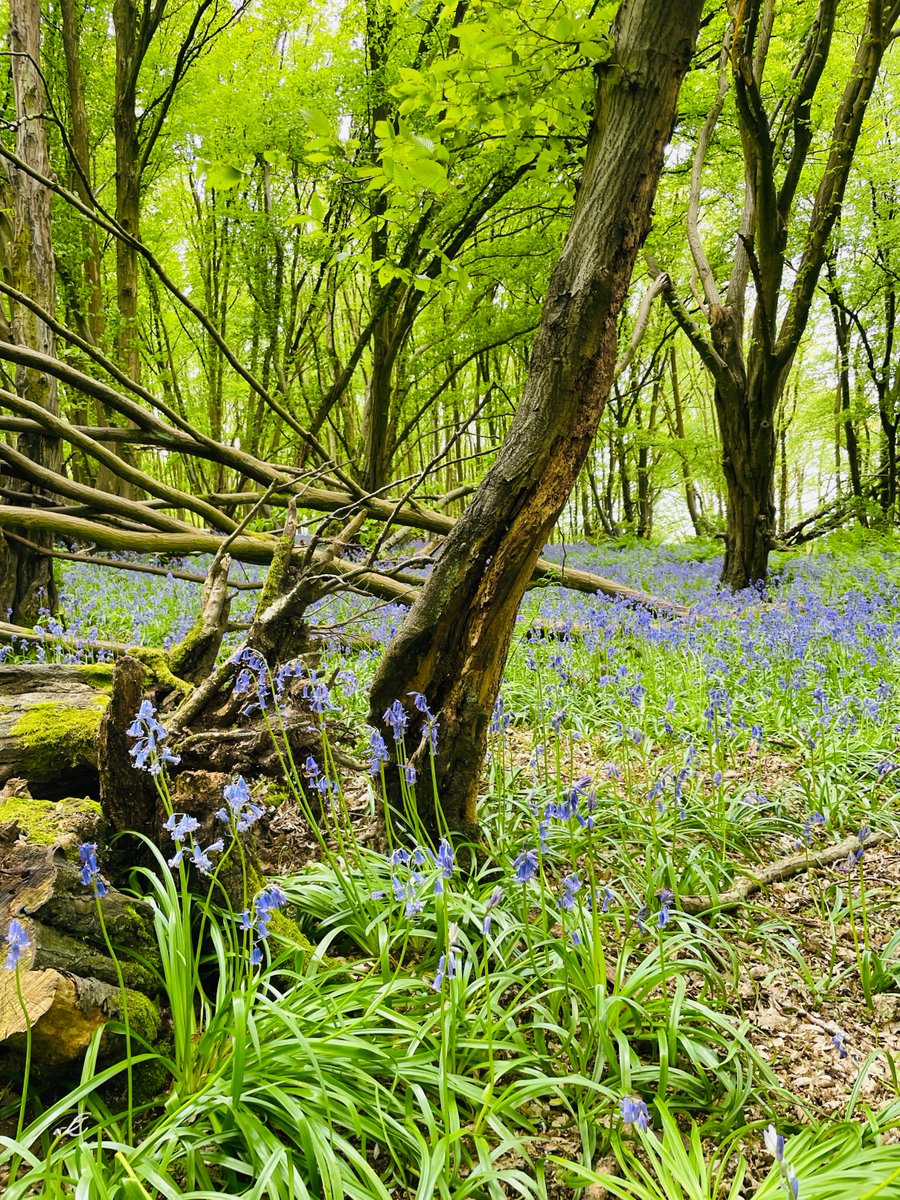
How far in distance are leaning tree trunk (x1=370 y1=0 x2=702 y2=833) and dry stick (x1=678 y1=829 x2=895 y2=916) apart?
3.44 ft

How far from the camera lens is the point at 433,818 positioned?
3.06 metres

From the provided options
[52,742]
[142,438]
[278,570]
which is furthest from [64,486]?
[52,742]

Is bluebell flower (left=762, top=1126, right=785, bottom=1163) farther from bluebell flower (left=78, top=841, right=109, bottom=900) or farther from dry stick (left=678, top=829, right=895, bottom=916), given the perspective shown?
dry stick (left=678, top=829, right=895, bottom=916)

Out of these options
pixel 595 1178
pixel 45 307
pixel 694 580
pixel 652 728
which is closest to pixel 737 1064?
pixel 595 1178

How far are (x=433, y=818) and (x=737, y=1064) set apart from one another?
146 centimetres

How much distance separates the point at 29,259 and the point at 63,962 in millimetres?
6568

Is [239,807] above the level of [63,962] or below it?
above

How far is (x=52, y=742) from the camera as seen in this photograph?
9.16 feet

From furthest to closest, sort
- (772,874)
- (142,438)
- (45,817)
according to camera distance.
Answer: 1. (142,438)
2. (772,874)
3. (45,817)

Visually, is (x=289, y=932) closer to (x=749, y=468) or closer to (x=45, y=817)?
(x=45, y=817)

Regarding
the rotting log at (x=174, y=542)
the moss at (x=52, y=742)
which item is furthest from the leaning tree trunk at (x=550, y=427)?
the rotting log at (x=174, y=542)

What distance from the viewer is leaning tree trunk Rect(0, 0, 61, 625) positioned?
592cm

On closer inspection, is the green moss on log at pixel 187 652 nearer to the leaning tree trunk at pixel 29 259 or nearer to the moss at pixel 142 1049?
the moss at pixel 142 1049

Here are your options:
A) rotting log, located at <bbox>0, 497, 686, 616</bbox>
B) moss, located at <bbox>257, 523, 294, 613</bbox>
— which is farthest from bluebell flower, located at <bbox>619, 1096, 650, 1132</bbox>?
rotting log, located at <bbox>0, 497, 686, 616</bbox>
